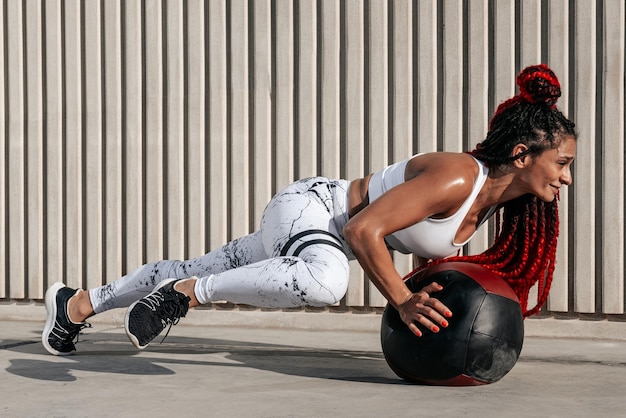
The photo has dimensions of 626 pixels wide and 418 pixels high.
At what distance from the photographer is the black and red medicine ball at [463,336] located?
3605 mm

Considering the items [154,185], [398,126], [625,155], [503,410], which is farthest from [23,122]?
[503,410]

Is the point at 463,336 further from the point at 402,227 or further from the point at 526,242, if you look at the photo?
the point at 526,242

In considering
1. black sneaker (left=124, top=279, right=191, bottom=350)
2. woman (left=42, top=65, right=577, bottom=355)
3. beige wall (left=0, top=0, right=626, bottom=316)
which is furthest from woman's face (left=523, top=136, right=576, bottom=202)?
beige wall (left=0, top=0, right=626, bottom=316)

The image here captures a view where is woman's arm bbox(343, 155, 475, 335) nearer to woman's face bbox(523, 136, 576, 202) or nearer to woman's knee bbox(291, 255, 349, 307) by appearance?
woman's knee bbox(291, 255, 349, 307)

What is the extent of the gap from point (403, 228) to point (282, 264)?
1.58 feet

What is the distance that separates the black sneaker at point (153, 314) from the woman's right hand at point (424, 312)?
2.69 ft

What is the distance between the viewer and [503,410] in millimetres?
3316

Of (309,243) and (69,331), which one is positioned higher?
(309,243)

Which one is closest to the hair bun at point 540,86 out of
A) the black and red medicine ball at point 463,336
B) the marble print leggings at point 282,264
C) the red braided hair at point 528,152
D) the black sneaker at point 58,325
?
the red braided hair at point 528,152

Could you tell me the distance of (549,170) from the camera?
385 cm

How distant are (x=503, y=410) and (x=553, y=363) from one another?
130 cm

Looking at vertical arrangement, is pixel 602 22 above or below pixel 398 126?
above

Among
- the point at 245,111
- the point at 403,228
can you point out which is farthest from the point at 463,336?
the point at 245,111

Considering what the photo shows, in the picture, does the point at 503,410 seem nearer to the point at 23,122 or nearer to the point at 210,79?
the point at 210,79
